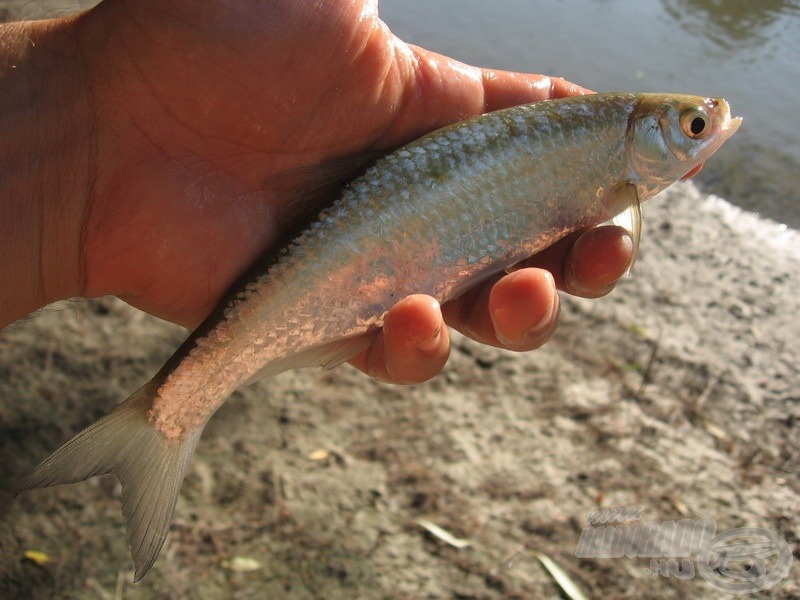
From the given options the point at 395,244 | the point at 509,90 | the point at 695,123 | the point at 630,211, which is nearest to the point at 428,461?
the point at 395,244

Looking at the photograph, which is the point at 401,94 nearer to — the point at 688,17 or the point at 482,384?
the point at 482,384

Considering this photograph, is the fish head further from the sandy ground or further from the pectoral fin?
the sandy ground

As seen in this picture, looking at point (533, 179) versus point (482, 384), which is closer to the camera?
point (533, 179)

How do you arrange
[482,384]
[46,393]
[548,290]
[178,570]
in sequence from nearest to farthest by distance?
[548,290]
[178,570]
[46,393]
[482,384]

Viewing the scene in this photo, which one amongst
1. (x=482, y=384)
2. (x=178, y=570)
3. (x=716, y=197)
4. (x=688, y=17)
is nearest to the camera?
(x=178, y=570)

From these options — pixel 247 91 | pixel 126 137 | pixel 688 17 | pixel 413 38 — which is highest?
pixel 247 91

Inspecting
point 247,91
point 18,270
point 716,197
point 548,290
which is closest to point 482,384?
point 548,290

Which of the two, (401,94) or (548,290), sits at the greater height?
(401,94)

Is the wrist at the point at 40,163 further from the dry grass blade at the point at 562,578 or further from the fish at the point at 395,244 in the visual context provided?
the dry grass blade at the point at 562,578
